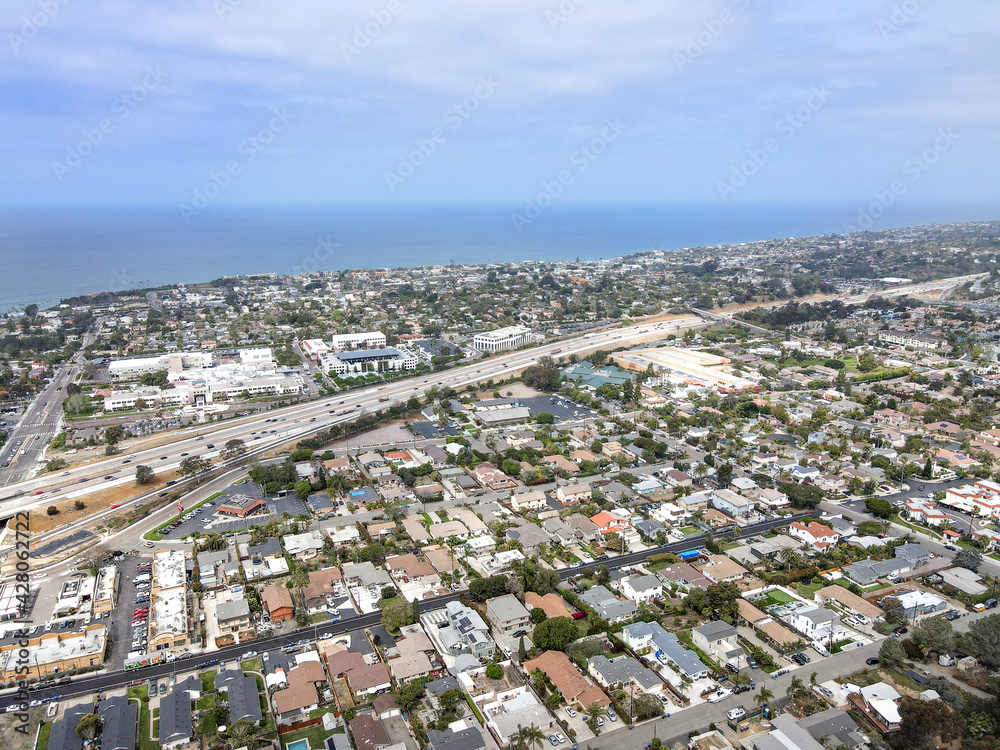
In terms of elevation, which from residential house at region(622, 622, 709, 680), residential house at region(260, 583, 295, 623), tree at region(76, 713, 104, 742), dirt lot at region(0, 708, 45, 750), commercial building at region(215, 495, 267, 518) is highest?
commercial building at region(215, 495, 267, 518)

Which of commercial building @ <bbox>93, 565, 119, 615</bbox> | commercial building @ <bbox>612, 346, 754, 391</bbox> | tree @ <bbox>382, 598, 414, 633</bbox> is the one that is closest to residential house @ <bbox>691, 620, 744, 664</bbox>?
tree @ <bbox>382, 598, 414, 633</bbox>

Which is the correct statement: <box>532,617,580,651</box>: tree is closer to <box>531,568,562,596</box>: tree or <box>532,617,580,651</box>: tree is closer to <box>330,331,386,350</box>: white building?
<box>531,568,562,596</box>: tree

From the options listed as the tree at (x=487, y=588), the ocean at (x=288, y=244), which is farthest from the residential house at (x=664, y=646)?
the ocean at (x=288, y=244)

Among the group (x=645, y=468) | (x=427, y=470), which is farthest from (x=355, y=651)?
(x=645, y=468)

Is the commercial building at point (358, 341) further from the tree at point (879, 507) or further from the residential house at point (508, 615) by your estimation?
the tree at point (879, 507)

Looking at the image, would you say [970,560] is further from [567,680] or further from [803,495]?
[567,680]

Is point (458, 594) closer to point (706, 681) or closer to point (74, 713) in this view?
point (706, 681)
